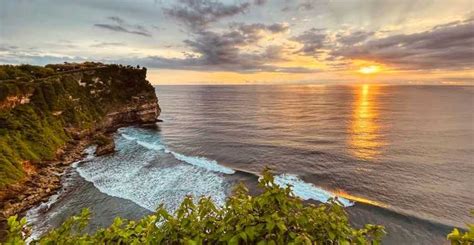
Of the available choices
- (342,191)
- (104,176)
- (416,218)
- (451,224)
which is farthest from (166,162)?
(451,224)

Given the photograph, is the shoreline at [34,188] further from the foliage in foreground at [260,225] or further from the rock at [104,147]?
the foliage in foreground at [260,225]

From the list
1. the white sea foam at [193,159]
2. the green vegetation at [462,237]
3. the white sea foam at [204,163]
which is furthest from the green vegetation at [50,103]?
the green vegetation at [462,237]

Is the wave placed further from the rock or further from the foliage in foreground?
the foliage in foreground

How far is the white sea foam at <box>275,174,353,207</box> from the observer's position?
3666 cm

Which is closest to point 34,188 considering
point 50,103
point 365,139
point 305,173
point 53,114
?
point 53,114

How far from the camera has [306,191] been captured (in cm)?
3916

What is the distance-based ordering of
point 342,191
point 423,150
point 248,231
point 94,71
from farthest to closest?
point 94,71 < point 423,150 < point 342,191 < point 248,231

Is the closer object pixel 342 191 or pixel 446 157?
pixel 342 191

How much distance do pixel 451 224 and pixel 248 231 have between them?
→ 3560 centimetres

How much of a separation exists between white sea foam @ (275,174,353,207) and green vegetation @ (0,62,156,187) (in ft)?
116

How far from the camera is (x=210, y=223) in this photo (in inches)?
214

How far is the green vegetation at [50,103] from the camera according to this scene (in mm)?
44678

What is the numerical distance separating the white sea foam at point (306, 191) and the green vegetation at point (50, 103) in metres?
35.5

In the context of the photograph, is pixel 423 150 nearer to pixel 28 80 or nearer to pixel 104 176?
pixel 104 176
